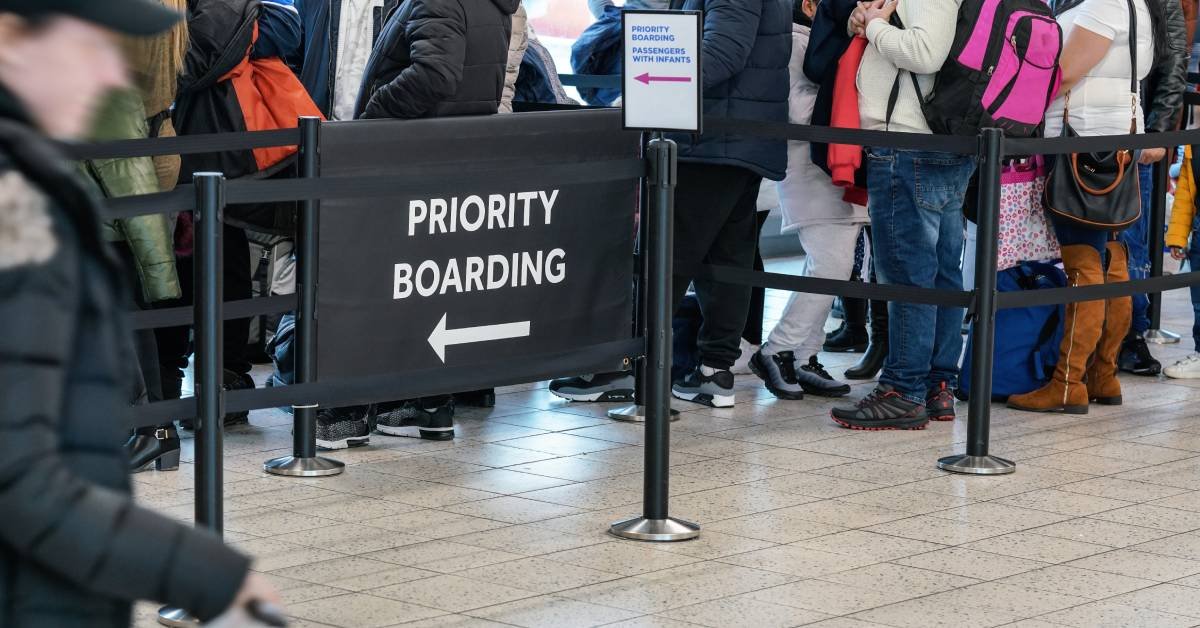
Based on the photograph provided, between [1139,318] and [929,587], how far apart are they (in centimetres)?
437

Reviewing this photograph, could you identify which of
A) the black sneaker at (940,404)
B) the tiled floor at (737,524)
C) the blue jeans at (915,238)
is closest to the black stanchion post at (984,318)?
the tiled floor at (737,524)

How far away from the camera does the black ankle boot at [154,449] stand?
5.85 m

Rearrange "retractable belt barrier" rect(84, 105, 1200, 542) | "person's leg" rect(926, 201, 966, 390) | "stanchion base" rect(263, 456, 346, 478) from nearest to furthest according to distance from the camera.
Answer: "retractable belt barrier" rect(84, 105, 1200, 542)
"stanchion base" rect(263, 456, 346, 478)
"person's leg" rect(926, 201, 966, 390)

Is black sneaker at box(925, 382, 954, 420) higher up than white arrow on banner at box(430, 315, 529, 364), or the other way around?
white arrow on banner at box(430, 315, 529, 364)

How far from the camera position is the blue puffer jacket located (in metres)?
6.88

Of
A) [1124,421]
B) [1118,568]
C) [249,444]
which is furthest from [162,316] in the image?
[1124,421]

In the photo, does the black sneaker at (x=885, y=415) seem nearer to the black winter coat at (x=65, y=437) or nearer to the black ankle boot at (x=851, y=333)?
the black ankle boot at (x=851, y=333)

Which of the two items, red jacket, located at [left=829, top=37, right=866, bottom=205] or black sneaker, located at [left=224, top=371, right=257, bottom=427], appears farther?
red jacket, located at [left=829, top=37, right=866, bottom=205]

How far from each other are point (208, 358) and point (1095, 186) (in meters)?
4.11

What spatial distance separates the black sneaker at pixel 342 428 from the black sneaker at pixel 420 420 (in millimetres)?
176

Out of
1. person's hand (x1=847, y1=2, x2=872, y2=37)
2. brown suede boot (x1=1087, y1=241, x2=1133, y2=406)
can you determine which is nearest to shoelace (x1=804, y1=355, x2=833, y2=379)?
brown suede boot (x1=1087, y1=241, x2=1133, y2=406)

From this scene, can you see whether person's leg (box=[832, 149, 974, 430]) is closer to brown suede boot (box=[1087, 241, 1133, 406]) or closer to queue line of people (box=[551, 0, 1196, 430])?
queue line of people (box=[551, 0, 1196, 430])

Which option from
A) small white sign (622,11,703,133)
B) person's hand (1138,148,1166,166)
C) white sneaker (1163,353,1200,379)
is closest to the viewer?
small white sign (622,11,703,133)

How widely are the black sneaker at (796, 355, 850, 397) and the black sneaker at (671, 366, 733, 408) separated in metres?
0.45
